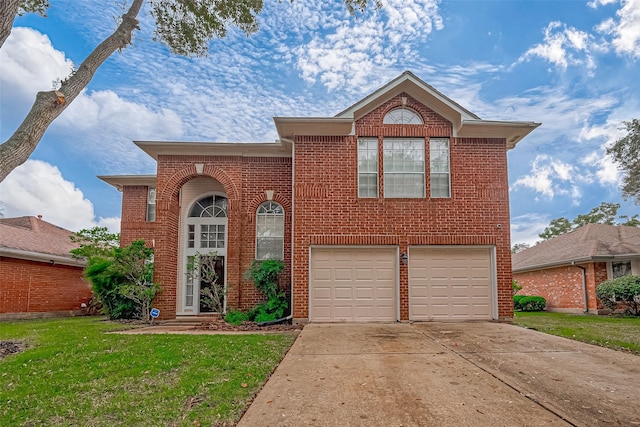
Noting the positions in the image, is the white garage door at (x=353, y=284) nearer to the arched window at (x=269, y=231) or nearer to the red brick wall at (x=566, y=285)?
the arched window at (x=269, y=231)

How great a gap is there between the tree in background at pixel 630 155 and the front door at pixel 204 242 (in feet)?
54.8

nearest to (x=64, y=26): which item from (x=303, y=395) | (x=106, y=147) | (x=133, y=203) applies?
(x=106, y=147)

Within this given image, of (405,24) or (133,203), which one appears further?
(133,203)

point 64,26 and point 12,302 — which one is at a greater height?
point 64,26

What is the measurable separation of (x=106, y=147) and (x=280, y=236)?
868cm

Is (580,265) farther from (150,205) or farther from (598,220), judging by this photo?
(598,220)

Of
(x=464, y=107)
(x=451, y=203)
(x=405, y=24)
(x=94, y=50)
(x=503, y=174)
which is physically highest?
(x=405, y=24)

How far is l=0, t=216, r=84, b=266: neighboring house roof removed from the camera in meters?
13.4

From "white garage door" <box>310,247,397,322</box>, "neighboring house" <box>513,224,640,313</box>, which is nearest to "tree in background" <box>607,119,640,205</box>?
"neighboring house" <box>513,224,640,313</box>

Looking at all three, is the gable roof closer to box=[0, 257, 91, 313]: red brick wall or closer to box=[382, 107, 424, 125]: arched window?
box=[382, 107, 424, 125]: arched window

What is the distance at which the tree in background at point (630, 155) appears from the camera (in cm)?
1656

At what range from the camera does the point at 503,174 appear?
1099cm

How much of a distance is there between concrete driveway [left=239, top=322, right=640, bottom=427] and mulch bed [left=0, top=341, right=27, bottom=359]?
4.81 metres

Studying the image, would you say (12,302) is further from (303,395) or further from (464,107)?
(464,107)
